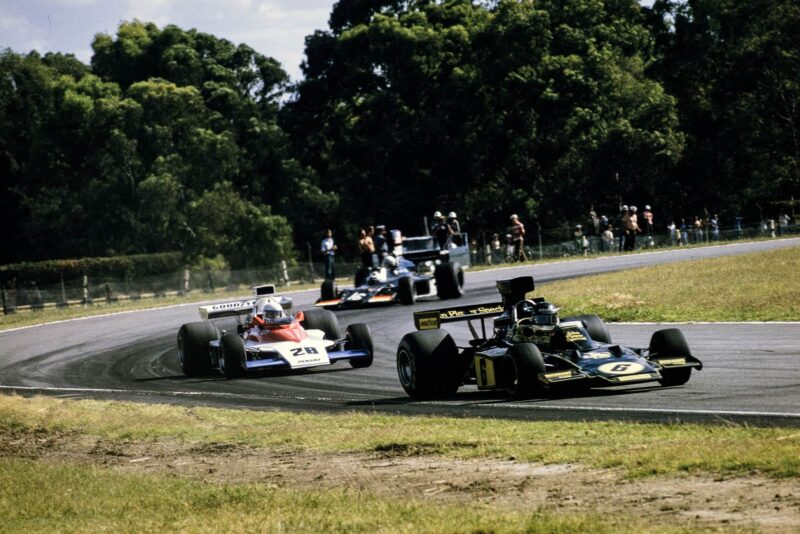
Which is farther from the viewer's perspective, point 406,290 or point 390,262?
point 390,262

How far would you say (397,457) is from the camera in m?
11.6

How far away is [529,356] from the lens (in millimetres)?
14742

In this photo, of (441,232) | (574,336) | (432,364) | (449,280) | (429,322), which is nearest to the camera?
(574,336)

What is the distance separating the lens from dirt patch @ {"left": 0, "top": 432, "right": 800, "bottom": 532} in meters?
8.12

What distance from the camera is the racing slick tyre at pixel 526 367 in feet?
48.3

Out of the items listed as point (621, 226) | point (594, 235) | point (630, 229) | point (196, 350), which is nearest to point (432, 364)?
point (196, 350)

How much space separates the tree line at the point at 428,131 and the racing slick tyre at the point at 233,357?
41.1 meters

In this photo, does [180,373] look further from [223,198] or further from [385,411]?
[223,198]

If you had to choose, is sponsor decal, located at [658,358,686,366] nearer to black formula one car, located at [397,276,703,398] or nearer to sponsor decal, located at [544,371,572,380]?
black formula one car, located at [397,276,703,398]

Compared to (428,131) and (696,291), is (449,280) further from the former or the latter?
(428,131)

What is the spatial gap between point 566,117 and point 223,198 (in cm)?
1853

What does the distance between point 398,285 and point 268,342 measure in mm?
12995

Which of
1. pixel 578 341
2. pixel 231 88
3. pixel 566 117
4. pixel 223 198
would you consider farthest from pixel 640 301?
pixel 231 88

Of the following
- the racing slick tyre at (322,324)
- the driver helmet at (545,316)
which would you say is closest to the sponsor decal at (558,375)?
the driver helmet at (545,316)
